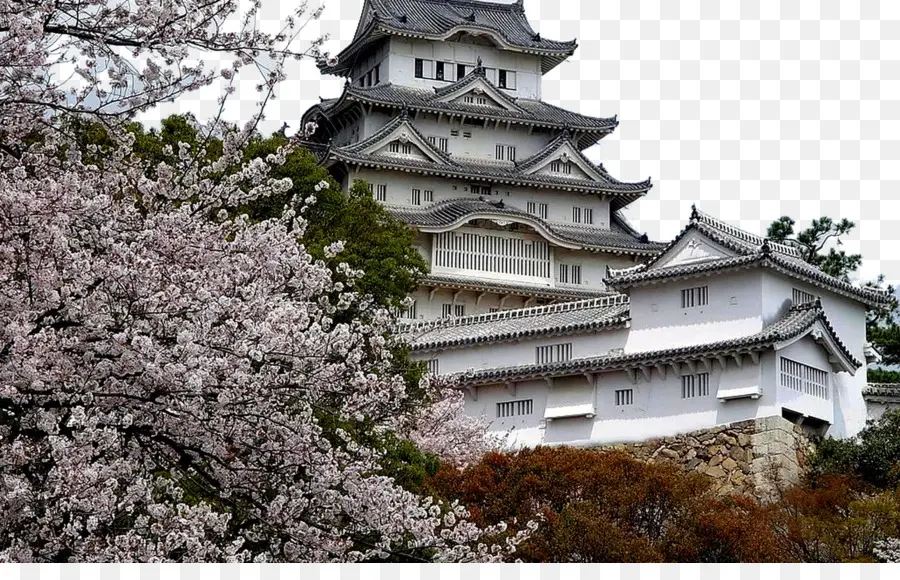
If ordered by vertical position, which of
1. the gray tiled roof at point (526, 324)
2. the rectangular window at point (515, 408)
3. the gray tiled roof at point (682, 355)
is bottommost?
the rectangular window at point (515, 408)

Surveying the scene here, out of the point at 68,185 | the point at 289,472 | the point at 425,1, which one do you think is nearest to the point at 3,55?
the point at 68,185

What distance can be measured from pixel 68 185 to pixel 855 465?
965 inches

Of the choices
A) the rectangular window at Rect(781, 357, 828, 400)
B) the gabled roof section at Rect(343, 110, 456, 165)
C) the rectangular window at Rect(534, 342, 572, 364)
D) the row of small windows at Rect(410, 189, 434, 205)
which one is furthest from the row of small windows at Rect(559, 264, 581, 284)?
the rectangular window at Rect(781, 357, 828, 400)

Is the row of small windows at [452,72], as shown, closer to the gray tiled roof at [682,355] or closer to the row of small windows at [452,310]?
the row of small windows at [452,310]

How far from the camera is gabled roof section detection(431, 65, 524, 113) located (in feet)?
164

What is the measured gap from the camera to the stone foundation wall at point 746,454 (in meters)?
32.0

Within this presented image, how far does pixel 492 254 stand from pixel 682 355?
1445cm

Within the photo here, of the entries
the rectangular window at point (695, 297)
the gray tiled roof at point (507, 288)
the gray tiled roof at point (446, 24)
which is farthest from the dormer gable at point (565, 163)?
the rectangular window at point (695, 297)

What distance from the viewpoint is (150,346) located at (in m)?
9.94

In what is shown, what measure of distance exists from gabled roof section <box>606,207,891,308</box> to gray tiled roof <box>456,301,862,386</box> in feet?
3.82

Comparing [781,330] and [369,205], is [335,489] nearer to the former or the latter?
[369,205]

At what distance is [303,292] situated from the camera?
39.7ft

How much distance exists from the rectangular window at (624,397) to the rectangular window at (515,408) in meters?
2.12

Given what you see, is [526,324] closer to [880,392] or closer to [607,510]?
[880,392]
